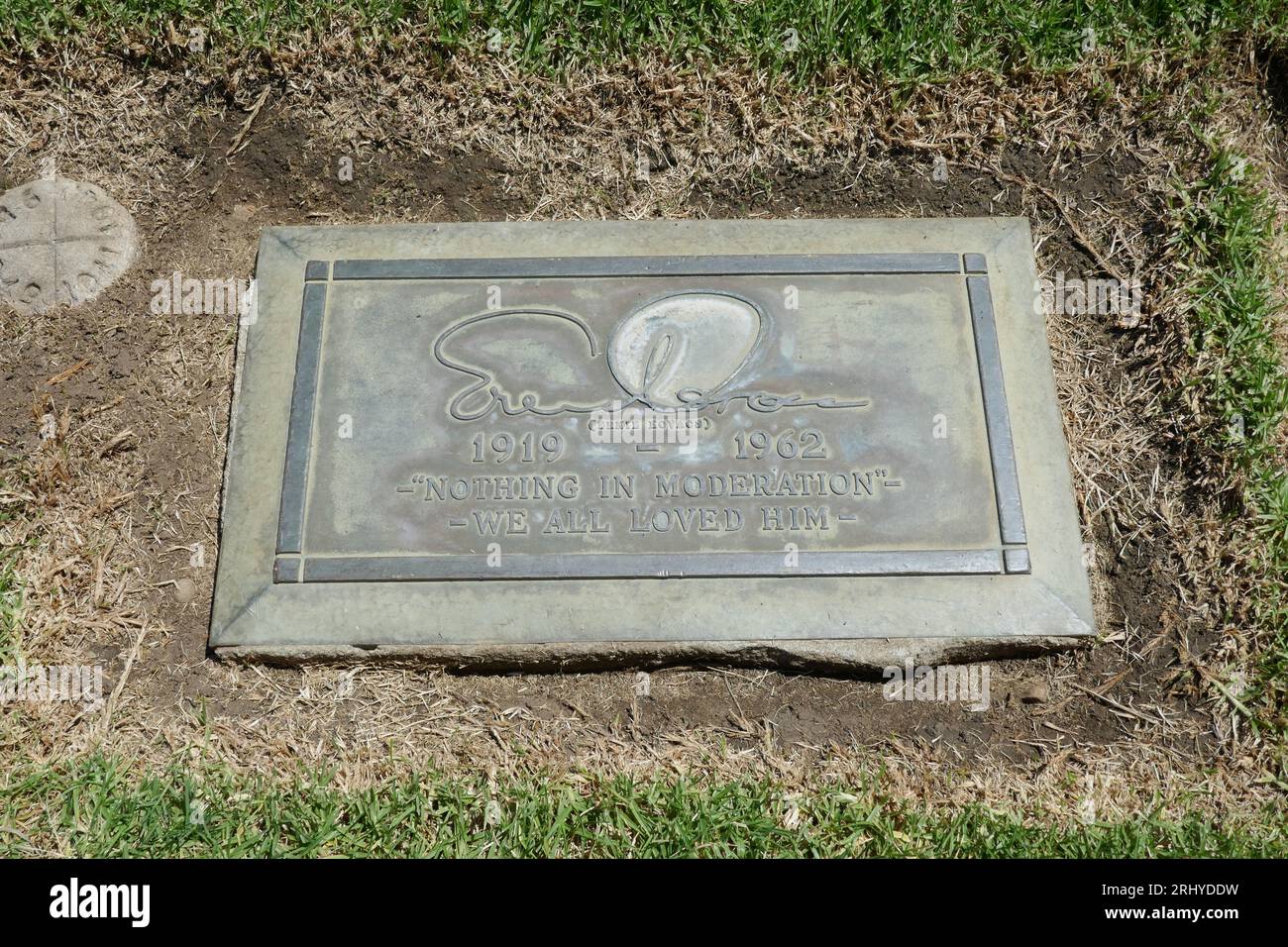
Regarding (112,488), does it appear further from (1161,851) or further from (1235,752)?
(1235,752)

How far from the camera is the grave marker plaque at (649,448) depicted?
94.0 inches

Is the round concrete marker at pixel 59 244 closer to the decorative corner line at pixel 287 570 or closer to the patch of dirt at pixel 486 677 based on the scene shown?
the patch of dirt at pixel 486 677

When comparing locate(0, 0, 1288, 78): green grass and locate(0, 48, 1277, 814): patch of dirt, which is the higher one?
locate(0, 0, 1288, 78): green grass

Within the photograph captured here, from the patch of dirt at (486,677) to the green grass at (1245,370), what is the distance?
0.40ft

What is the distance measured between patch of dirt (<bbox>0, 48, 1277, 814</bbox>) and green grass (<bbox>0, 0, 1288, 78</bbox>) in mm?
164

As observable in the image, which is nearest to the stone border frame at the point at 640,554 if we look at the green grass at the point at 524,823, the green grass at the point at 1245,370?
the green grass at the point at 524,823

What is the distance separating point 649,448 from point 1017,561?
3.31ft

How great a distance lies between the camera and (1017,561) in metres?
2.40

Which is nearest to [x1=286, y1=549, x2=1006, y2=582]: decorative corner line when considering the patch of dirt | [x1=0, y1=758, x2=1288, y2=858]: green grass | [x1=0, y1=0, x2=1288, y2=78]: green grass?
the patch of dirt

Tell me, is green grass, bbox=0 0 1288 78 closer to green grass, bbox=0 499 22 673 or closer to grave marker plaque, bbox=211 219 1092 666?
grave marker plaque, bbox=211 219 1092 666

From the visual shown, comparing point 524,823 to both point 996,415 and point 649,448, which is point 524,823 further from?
point 996,415

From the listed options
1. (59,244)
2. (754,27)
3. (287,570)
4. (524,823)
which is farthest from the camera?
(754,27)

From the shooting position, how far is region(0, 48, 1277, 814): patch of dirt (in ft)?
7.98
